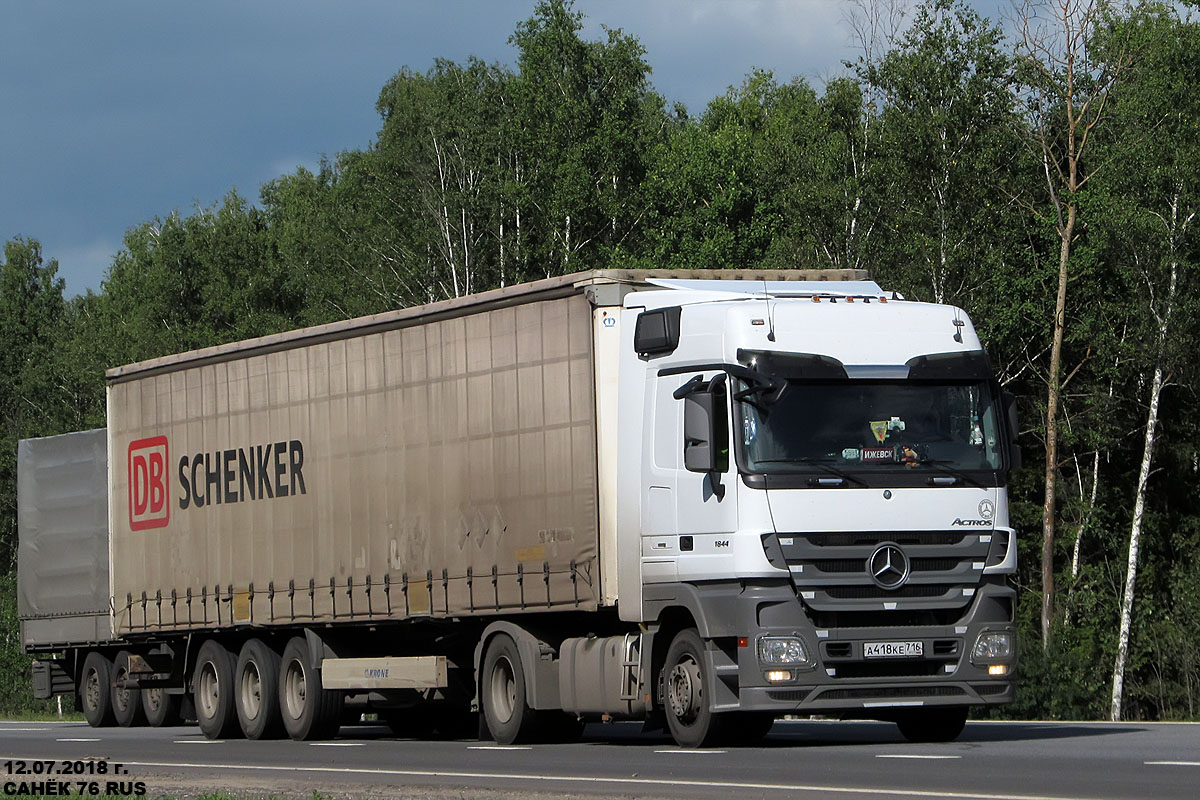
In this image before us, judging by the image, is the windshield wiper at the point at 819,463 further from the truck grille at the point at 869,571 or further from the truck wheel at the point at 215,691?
the truck wheel at the point at 215,691

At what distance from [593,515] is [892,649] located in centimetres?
307

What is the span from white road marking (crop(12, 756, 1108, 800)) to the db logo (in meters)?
6.50

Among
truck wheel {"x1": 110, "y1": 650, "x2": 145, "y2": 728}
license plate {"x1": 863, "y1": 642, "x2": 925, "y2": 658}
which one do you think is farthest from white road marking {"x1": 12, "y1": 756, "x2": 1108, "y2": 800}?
truck wheel {"x1": 110, "y1": 650, "x2": 145, "y2": 728}

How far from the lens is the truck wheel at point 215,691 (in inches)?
882

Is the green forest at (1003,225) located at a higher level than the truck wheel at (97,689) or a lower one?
higher

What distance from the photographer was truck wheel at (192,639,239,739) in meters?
22.4

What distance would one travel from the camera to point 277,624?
70.1 ft

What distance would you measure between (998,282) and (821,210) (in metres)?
4.91

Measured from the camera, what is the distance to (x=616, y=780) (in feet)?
42.4

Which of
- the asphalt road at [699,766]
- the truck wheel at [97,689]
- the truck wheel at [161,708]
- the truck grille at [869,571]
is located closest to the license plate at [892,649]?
the truck grille at [869,571]

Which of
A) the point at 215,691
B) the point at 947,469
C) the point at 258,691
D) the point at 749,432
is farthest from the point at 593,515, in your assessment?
the point at 215,691

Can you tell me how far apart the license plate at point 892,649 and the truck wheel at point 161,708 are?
12.6 m
